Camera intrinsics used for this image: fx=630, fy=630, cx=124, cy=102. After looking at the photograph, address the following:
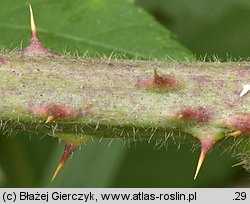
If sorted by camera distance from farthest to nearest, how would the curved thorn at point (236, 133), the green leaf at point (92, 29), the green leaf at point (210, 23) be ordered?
1. the green leaf at point (210, 23)
2. the green leaf at point (92, 29)
3. the curved thorn at point (236, 133)

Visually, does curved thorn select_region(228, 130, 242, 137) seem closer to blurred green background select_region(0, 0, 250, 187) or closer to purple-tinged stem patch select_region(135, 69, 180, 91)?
purple-tinged stem patch select_region(135, 69, 180, 91)

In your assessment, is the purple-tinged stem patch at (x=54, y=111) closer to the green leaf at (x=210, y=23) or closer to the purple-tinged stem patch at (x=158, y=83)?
the purple-tinged stem patch at (x=158, y=83)

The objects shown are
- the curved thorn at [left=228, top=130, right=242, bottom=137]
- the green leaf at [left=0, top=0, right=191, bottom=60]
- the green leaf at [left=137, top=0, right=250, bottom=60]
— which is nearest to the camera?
the curved thorn at [left=228, top=130, right=242, bottom=137]

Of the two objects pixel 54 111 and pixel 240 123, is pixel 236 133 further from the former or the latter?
pixel 54 111

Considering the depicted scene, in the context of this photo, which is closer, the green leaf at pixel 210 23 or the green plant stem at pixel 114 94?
the green plant stem at pixel 114 94

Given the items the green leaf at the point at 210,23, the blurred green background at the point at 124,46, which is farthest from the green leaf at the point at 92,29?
the green leaf at the point at 210,23

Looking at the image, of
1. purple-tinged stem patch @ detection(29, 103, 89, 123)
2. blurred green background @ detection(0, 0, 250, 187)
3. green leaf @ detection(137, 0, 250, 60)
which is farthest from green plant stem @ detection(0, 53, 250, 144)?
green leaf @ detection(137, 0, 250, 60)

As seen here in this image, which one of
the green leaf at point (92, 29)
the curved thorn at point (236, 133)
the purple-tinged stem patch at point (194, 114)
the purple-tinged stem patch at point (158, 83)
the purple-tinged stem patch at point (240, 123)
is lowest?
the curved thorn at point (236, 133)

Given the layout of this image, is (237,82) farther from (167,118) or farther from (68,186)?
(68,186)
